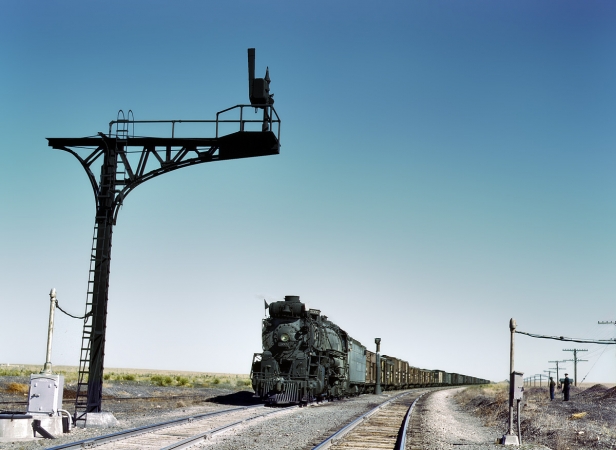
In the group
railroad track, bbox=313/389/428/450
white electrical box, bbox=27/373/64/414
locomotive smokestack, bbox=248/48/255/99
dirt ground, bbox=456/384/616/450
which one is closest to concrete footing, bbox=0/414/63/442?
white electrical box, bbox=27/373/64/414

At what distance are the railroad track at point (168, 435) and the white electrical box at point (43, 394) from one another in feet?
6.19

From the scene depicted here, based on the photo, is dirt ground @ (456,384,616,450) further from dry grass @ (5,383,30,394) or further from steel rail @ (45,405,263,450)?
dry grass @ (5,383,30,394)

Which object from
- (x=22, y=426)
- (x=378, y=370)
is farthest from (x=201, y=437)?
(x=378, y=370)

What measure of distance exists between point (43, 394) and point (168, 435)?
119 inches

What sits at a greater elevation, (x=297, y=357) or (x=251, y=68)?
(x=251, y=68)

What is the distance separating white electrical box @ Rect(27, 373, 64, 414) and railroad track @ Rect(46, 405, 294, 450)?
74.3 inches

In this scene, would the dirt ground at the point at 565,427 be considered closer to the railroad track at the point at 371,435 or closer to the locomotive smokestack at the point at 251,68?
the railroad track at the point at 371,435

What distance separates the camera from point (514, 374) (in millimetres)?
16594

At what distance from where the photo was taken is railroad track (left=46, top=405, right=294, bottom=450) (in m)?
13.1

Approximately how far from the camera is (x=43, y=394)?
15.6m

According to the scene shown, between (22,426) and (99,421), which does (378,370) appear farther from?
(22,426)

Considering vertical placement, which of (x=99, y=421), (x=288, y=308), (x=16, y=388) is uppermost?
(x=288, y=308)

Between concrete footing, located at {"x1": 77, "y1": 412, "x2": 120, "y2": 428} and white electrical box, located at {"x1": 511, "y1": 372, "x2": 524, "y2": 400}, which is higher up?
white electrical box, located at {"x1": 511, "y1": 372, "x2": 524, "y2": 400}

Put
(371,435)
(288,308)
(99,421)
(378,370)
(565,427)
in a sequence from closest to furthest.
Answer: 1. (371,435)
2. (99,421)
3. (565,427)
4. (288,308)
5. (378,370)
